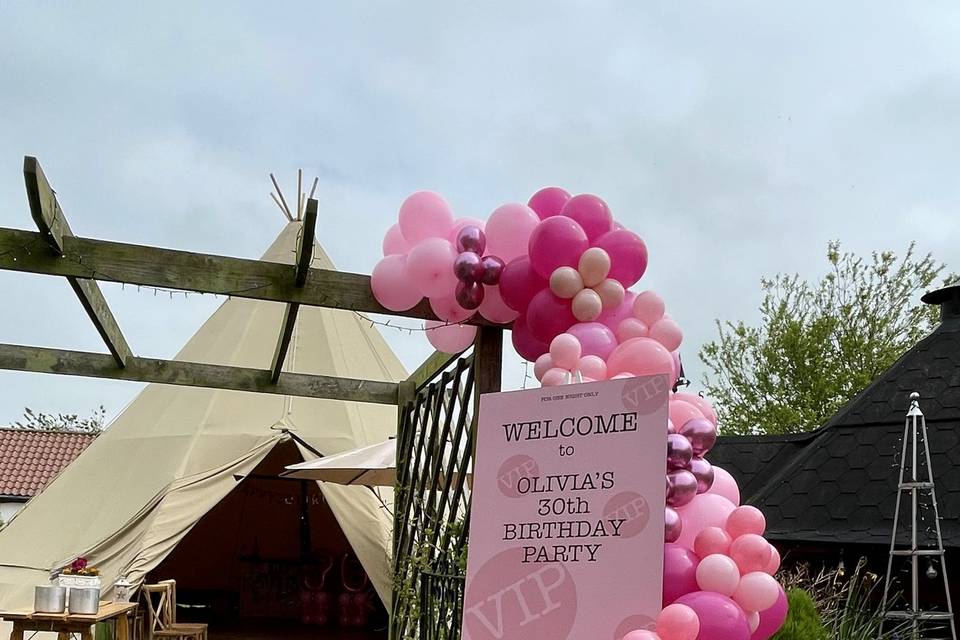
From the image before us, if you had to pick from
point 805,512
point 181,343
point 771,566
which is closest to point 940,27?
point 805,512

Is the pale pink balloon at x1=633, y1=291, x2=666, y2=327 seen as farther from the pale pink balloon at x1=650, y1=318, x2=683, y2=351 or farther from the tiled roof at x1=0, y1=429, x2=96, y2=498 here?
the tiled roof at x1=0, y1=429, x2=96, y2=498

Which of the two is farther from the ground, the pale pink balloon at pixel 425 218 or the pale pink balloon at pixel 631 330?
the pale pink balloon at pixel 425 218

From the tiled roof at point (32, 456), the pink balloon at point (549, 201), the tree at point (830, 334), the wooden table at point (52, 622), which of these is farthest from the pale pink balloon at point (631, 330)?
the tiled roof at point (32, 456)

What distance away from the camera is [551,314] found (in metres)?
3.39

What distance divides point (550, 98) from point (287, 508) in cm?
583

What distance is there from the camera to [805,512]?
6.34 meters

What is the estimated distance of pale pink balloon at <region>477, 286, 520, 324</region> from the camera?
3.62 metres

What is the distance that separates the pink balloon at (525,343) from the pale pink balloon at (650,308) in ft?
1.23

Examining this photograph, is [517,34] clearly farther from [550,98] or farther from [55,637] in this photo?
[55,637]

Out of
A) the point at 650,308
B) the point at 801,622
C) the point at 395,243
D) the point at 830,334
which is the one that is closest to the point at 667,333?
the point at 650,308

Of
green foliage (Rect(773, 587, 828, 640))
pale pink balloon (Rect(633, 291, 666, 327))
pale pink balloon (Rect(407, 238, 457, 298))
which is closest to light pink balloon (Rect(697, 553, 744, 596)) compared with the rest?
pale pink balloon (Rect(633, 291, 666, 327))

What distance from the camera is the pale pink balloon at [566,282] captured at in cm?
331

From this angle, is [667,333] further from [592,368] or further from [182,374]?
[182,374]

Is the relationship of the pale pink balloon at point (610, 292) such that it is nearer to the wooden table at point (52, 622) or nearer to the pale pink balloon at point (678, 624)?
the pale pink balloon at point (678, 624)
